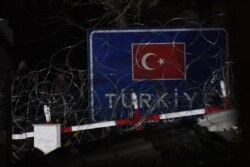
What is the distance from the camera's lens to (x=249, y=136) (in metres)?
2.73

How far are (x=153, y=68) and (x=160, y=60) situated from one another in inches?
5.4

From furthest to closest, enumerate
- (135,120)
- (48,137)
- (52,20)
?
(52,20), (135,120), (48,137)

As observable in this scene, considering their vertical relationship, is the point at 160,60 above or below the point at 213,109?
above

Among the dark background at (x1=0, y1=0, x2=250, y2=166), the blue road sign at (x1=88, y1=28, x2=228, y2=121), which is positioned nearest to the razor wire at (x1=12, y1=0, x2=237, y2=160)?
the blue road sign at (x1=88, y1=28, x2=228, y2=121)

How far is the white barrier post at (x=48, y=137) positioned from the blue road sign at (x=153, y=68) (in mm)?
501

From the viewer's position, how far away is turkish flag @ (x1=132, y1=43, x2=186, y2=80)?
6.68 metres

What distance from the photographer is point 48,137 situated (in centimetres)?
650

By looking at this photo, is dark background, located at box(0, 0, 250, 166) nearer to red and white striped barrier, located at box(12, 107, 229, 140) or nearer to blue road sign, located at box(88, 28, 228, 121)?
blue road sign, located at box(88, 28, 228, 121)

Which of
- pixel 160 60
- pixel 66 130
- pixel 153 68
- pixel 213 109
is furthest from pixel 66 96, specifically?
pixel 213 109

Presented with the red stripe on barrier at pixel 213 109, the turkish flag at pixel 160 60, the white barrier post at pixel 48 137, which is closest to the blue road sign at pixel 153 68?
the turkish flag at pixel 160 60

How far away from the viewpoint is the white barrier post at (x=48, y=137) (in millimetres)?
6477

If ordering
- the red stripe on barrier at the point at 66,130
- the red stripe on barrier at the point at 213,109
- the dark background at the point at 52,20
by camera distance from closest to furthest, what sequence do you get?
the red stripe on barrier at the point at 213,109 < the red stripe on barrier at the point at 66,130 < the dark background at the point at 52,20

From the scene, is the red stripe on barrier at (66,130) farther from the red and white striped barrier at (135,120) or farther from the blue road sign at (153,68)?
the blue road sign at (153,68)

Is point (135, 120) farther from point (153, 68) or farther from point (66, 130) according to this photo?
point (66, 130)
